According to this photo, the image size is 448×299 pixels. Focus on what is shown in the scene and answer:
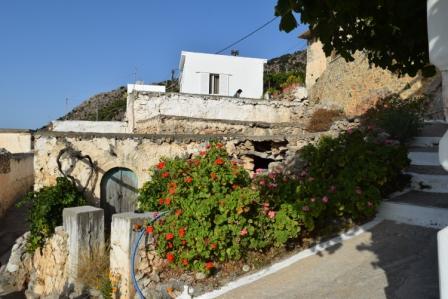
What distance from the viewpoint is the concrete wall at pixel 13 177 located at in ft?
50.4

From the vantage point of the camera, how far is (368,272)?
407cm

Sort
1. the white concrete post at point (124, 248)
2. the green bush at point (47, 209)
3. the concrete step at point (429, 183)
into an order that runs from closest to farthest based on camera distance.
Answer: the white concrete post at point (124, 248), the concrete step at point (429, 183), the green bush at point (47, 209)

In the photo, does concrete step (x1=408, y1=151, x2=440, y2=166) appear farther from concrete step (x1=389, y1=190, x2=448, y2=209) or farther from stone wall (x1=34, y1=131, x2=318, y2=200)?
stone wall (x1=34, y1=131, x2=318, y2=200)

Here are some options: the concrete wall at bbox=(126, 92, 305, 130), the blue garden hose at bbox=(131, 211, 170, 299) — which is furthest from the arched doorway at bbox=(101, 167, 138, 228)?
the concrete wall at bbox=(126, 92, 305, 130)

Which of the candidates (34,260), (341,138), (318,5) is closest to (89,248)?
(34,260)

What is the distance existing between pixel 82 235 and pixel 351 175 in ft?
15.8

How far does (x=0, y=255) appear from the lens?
11922 mm

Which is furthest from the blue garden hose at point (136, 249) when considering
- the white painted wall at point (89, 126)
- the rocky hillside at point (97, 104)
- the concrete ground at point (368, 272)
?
the rocky hillside at point (97, 104)

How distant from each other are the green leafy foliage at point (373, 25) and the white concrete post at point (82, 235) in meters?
5.34

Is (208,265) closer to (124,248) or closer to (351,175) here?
(124,248)

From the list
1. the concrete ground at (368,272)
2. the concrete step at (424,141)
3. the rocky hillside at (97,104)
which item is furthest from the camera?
the rocky hillside at (97,104)

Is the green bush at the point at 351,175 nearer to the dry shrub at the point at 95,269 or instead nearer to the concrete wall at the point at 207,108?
the dry shrub at the point at 95,269

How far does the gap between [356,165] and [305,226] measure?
1.09 meters

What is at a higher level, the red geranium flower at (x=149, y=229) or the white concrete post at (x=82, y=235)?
the red geranium flower at (x=149, y=229)
